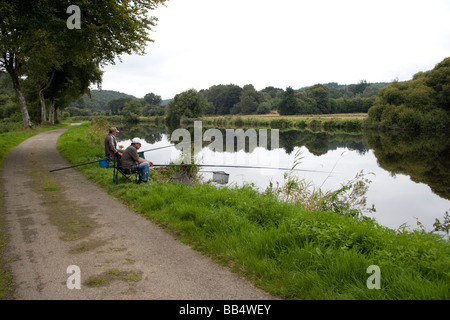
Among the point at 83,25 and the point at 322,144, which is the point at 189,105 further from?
the point at 83,25

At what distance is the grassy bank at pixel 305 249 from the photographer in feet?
10.4

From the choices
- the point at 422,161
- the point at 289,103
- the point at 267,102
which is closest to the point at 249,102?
Result: the point at 267,102

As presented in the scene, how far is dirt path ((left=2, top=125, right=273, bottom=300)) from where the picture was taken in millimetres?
3342

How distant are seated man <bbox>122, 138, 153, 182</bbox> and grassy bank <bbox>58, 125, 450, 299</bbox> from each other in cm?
215

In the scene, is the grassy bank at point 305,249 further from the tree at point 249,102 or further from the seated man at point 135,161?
the tree at point 249,102

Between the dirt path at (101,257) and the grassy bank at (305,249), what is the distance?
1.05 ft

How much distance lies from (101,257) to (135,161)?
4.43 meters

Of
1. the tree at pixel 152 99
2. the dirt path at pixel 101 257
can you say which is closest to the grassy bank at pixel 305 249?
the dirt path at pixel 101 257

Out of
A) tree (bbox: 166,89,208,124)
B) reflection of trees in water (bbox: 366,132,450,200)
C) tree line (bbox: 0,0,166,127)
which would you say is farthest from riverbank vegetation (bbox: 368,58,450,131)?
tree (bbox: 166,89,208,124)

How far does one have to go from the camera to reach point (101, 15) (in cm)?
1232
